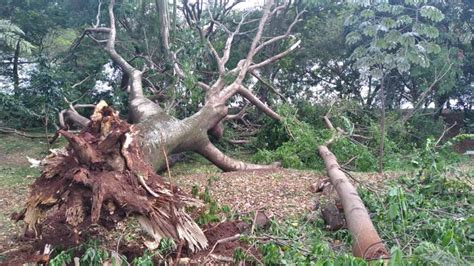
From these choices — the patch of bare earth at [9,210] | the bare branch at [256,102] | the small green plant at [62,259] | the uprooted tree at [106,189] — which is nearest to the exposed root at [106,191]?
the uprooted tree at [106,189]

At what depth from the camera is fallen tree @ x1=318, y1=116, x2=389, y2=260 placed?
2768 millimetres

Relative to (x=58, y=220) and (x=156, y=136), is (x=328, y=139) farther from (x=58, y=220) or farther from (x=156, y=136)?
(x=58, y=220)

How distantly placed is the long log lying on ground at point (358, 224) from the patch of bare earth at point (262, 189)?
36cm

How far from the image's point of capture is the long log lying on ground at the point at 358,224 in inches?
109

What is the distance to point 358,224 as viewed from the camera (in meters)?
3.24

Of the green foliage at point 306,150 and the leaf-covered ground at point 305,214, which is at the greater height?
the leaf-covered ground at point 305,214

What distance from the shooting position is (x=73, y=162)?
319cm

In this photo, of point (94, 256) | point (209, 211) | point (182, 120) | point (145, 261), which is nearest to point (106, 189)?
point (94, 256)

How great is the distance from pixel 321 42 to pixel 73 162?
9.14 metres

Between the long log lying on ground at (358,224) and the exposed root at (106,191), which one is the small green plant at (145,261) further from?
the long log lying on ground at (358,224)

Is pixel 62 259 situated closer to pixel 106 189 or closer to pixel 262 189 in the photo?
pixel 106 189

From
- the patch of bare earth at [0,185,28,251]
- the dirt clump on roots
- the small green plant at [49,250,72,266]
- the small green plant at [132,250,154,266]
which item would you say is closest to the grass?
the patch of bare earth at [0,185,28,251]

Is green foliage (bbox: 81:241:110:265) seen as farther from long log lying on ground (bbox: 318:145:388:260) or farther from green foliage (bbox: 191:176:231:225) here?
long log lying on ground (bbox: 318:145:388:260)

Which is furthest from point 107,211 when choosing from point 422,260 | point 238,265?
point 422,260
